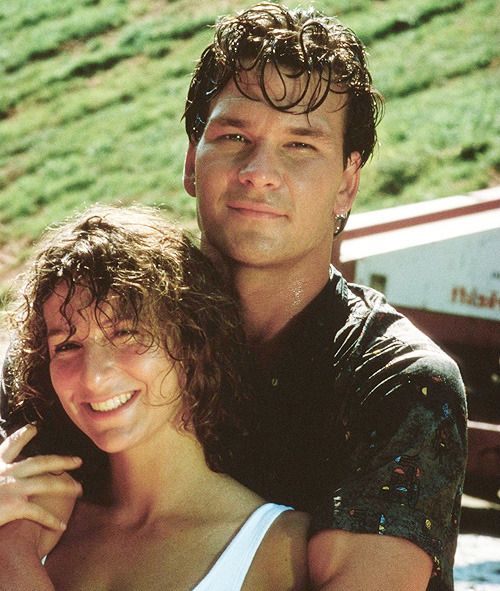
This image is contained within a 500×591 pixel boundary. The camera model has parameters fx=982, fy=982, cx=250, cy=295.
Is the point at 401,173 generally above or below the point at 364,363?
below

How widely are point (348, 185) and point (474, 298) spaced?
2.24m

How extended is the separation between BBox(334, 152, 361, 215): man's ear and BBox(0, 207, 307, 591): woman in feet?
1.53

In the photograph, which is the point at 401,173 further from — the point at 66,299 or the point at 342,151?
the point at 66,299

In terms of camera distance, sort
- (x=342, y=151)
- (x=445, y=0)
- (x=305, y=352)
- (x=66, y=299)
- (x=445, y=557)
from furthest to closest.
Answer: (x=445, y=0)
(x=342, y=151)
(x=305, y=352)
(x=66, y=299)
(x=445, y=557)

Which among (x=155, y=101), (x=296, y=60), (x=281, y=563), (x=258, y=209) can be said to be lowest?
(x=155, y=101)

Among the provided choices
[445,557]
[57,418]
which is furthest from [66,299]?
[445,557]

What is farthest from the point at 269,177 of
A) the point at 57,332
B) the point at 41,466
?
the point at 41,466

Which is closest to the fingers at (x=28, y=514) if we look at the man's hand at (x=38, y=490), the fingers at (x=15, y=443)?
the man's hand at (x=38, y=490)

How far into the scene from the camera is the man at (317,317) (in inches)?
82.0

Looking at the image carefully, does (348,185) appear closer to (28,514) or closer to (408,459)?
(408,459)

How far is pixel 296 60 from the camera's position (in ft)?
8.41

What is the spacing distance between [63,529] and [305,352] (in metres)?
0.74

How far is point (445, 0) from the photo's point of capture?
1331 cm

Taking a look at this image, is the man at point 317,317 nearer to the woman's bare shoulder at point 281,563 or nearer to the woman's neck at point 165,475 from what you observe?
the woman's bare shoulder at point 281,563
